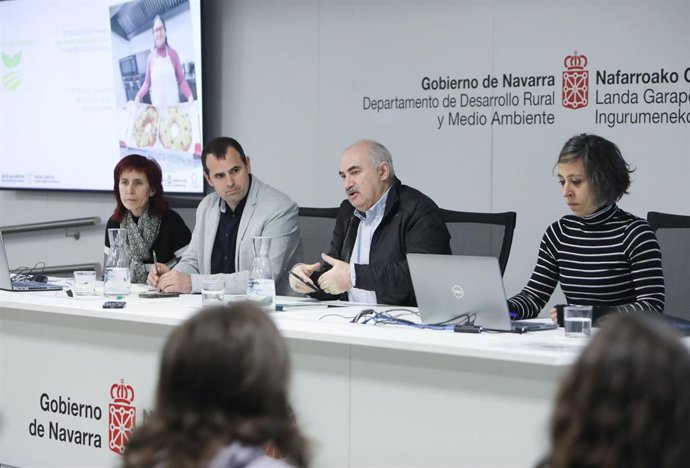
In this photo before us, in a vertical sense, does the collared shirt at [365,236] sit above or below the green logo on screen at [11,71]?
below

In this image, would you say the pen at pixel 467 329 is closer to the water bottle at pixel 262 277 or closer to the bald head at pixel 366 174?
the water bottle at pixel 262 277

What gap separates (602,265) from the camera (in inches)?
123

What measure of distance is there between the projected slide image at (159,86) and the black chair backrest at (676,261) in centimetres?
301

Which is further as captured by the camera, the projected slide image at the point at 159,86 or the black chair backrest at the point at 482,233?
the projected slide image at the point at 159,86

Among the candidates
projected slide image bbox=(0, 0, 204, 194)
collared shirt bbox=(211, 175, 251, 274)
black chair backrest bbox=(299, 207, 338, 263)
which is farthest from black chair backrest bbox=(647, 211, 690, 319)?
projected slide image bbox=(0, 0, 204, 194)

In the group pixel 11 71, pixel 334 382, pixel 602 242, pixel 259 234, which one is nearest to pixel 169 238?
pixel 259 234

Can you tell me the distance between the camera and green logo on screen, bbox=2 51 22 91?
6400 mm

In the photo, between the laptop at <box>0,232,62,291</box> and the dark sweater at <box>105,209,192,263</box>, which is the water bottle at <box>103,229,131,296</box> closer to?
the laptop at <box>0,232,62,291</box>

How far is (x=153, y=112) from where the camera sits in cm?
587

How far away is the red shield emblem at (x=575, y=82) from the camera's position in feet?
15.2

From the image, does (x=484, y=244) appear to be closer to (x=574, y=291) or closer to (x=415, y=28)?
(x=574, y=291)

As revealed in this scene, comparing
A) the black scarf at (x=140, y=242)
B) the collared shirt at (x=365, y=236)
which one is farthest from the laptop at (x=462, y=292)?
the black scarf at (x=140, y=242)

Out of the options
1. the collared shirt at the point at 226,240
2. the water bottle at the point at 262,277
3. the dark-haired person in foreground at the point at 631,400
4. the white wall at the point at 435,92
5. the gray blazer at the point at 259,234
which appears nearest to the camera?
the dark-haired person in foreground at the point at 631,400

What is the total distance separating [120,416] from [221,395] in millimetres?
2284
